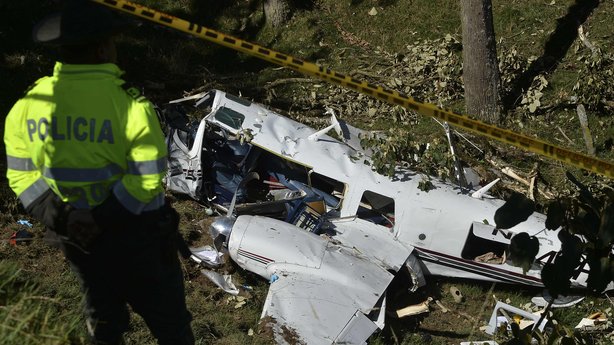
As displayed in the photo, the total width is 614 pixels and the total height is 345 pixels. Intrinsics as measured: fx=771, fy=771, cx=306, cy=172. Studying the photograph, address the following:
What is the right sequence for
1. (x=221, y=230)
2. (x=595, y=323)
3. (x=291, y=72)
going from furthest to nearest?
(x=291, y=72) < (x=221, y=230) < (x=595, y=323)

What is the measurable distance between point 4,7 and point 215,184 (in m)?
4.96

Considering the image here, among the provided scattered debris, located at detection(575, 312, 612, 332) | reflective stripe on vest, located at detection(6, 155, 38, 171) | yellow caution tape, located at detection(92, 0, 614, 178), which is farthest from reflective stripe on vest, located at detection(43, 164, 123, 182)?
scattered debris, located at detection(575, 312, 612, 332)

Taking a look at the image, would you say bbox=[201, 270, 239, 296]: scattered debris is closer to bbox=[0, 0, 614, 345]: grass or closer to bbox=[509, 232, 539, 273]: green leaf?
bbox=[0, 0, 614, 345]: grass

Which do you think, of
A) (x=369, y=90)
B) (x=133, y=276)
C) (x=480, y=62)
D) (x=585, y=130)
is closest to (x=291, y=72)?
(x=480, y=62)

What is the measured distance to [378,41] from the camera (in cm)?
1237

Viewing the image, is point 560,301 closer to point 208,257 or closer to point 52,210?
point 208,257

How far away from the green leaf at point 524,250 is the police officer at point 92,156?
1.66 meters

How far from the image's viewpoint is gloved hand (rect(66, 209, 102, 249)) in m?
3.48

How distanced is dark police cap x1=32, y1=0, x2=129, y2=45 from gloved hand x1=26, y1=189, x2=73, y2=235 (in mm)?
714

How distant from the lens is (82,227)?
3.48 meters

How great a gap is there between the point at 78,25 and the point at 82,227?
0.91m

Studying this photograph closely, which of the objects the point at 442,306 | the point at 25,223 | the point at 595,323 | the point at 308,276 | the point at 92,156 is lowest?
the point at 25,223

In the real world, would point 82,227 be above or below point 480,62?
above

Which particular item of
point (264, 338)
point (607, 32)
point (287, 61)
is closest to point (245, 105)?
point (264, 338)
